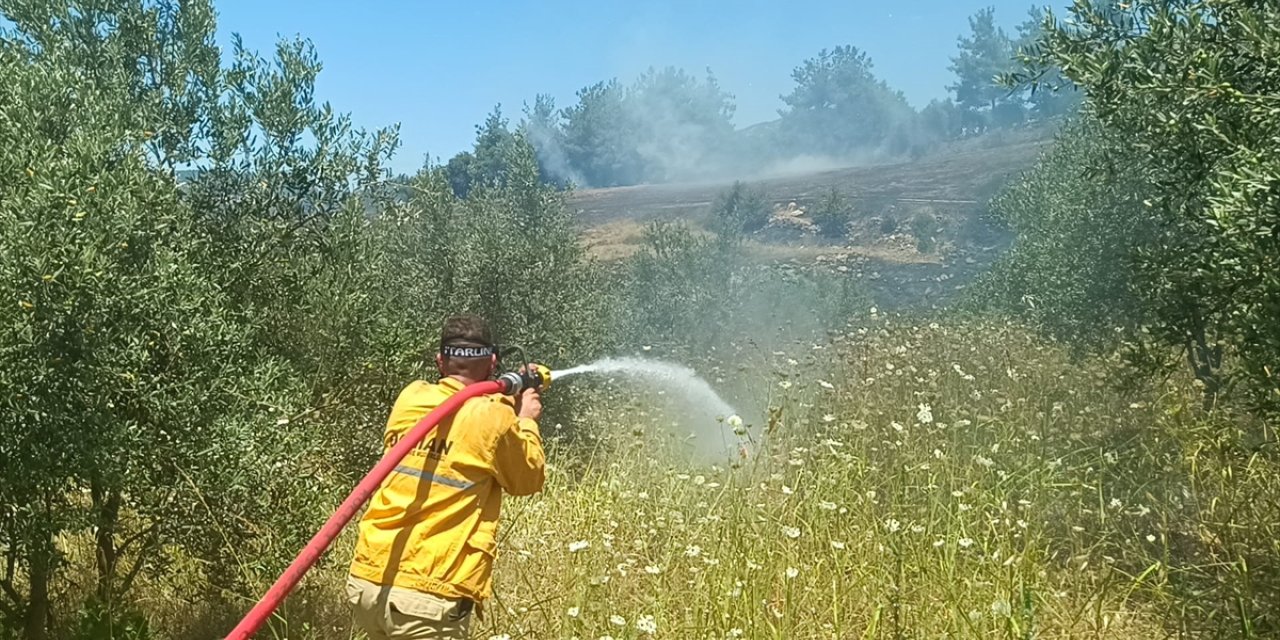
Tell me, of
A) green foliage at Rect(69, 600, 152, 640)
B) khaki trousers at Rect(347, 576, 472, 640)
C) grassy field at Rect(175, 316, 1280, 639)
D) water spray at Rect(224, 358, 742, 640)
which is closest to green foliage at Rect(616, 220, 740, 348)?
grassy field at Rect(175, 316, 1280, 639)

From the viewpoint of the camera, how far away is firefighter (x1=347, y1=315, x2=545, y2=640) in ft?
12.1

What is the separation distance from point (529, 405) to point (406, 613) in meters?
0.97

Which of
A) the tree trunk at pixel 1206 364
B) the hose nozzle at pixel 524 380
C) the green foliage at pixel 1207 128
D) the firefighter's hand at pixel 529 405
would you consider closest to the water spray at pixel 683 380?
the tree trunk at pixel 1206 364

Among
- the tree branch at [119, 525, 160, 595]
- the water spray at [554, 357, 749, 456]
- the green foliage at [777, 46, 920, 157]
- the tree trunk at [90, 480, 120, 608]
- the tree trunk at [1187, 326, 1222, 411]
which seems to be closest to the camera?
the tree trunk at [90, 480, 120, 608]

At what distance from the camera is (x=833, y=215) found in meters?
32.8

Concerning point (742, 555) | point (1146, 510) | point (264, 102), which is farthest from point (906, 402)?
point (264, 102)

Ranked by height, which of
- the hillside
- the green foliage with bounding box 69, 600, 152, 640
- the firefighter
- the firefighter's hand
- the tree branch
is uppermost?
the firefighter's hand

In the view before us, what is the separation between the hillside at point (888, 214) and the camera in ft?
87.1

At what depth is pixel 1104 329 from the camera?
32.0 ft

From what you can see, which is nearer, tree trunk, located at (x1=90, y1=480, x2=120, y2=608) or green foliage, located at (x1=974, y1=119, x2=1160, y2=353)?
tree trunk, located at (x1=90, y1=480, x2=120, y2=608)

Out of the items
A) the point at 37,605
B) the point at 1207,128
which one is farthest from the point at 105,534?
the point at 1207,128

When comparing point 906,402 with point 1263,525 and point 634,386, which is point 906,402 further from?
point 634,386

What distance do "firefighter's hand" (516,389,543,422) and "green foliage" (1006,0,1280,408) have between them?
8.83ft

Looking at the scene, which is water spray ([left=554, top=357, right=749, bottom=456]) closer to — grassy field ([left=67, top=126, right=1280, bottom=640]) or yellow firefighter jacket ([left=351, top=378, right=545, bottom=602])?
grassy field ([left=67, top=126, right=1280, bottom=640])
